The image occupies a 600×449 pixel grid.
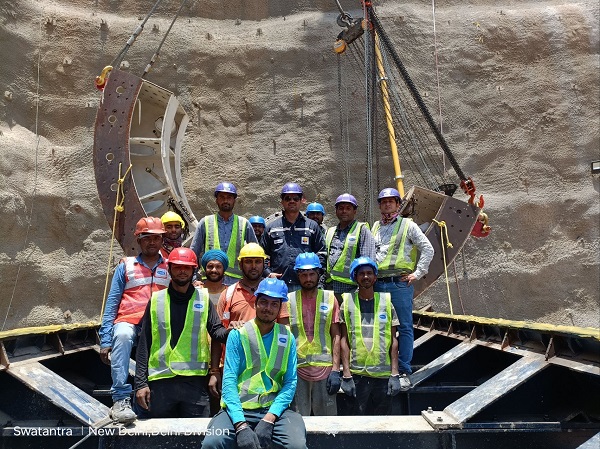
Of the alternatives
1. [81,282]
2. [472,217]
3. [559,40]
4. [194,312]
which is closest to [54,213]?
[81,282]

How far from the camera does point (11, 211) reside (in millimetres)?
13039

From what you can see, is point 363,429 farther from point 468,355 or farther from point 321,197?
point 321,197

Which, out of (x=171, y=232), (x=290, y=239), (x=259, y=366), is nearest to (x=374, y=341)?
(x=259, y=366)

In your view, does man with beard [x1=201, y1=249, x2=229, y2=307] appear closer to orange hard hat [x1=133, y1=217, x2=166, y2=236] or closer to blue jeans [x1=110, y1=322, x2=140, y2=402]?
orange hard hat [x1=133, y1=217, x2=166, y2=236]

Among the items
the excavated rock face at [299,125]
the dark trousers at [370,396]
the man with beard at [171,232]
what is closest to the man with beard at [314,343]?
the dark trousers at [370,396]

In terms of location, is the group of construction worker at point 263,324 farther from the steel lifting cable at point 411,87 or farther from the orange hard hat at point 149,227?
the steel lifting cable at point 411,87

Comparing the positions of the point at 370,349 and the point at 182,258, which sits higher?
the point at 182,258

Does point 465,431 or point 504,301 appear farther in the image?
point 504,301

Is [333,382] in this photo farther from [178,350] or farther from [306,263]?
[178,350]

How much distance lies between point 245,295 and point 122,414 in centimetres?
134

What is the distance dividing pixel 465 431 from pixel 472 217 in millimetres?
6180

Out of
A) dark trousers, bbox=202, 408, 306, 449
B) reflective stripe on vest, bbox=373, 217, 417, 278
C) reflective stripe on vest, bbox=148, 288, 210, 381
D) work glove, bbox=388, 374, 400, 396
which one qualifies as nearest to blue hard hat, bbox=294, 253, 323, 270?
reflective stripe on vest, bbox=148, 288, 210, 381

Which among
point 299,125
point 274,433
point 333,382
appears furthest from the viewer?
point 299,125

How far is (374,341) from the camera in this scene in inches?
169
